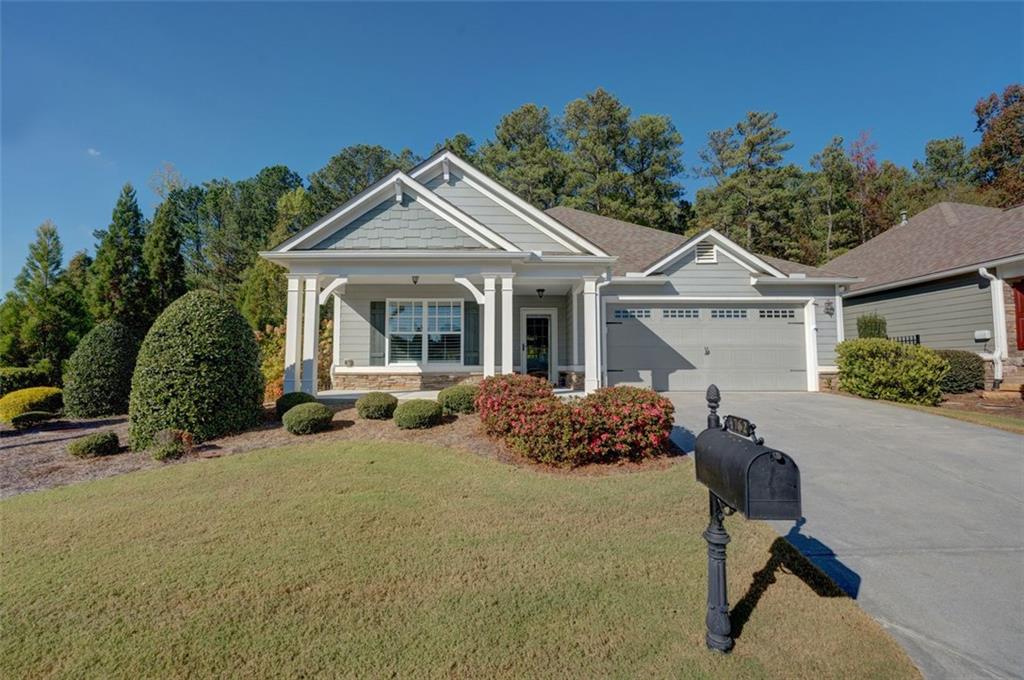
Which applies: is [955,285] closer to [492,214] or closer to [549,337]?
[549,337]

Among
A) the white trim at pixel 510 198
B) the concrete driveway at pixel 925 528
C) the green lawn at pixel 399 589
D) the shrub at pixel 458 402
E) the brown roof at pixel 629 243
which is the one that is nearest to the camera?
the green lawn at pixel 399 589

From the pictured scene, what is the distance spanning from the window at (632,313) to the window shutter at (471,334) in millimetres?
3949

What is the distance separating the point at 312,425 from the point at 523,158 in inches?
1120

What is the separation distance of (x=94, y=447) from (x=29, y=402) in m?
4.85

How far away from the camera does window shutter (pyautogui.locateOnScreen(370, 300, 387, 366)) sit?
12.3 meters

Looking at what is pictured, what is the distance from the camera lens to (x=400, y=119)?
19.6 metres

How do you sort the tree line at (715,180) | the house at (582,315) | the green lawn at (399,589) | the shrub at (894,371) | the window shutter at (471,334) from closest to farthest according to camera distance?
the green lawn at (399,589) → the shrub at (894,371) → the house at (582,315) → the window shutter at (471,334) → the tree line at (715,180)

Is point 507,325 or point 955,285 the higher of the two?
point 955,285

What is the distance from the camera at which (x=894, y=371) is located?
10.5 meters

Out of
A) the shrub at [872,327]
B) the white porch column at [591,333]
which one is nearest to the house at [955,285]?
the shrub at [872,327]

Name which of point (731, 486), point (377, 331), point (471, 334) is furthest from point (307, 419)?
point (731, 486)

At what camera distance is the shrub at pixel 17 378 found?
1162 cm

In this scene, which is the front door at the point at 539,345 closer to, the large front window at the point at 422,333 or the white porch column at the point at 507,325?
the large front window at the point at 422,333

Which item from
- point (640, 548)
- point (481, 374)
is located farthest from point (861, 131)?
point (640, 548)
